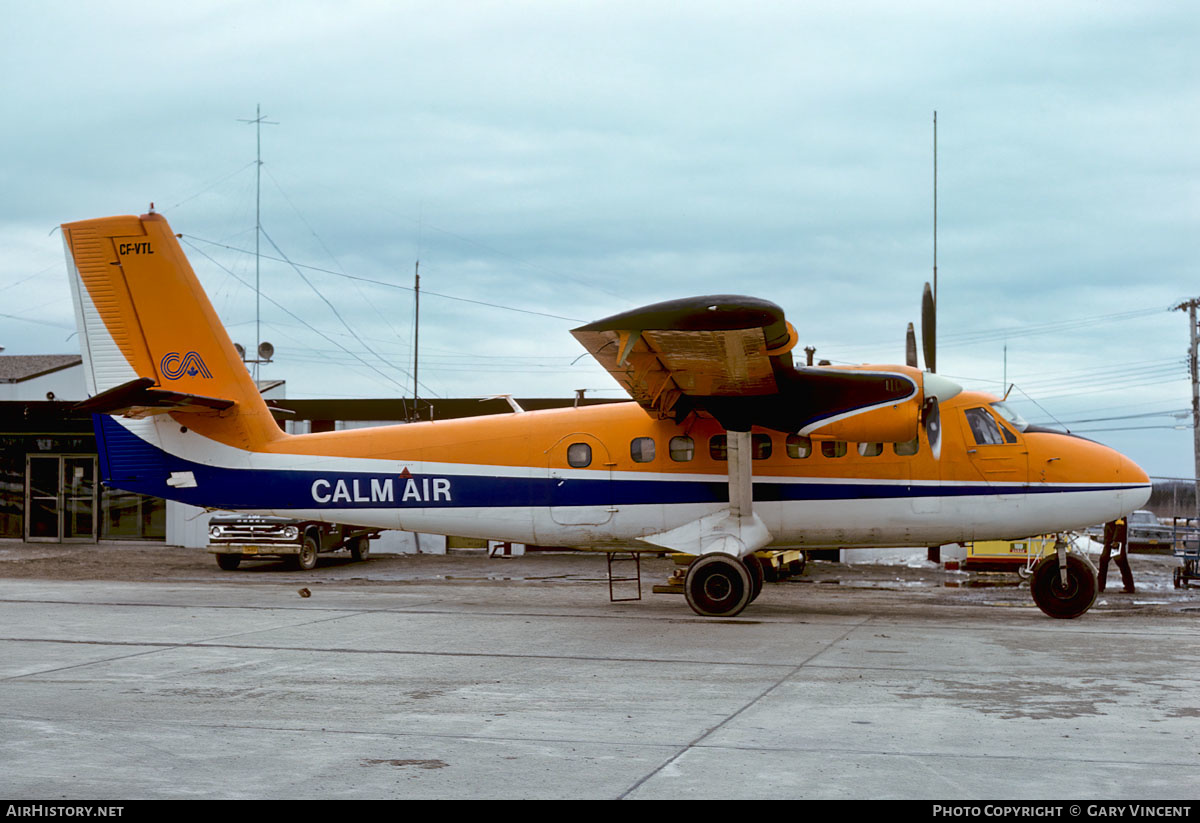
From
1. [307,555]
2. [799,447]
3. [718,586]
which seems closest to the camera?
[718,586]

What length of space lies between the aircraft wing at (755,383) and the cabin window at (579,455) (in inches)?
47.0

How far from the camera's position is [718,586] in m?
15.1

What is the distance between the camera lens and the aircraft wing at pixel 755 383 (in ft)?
42.0

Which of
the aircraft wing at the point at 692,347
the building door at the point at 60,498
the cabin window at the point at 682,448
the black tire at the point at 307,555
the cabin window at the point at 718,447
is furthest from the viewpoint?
the building door at the point at 60,498

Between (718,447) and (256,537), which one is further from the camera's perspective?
(256,537)

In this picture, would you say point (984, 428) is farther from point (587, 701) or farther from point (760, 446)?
point (587, 701)

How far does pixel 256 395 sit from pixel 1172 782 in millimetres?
14272

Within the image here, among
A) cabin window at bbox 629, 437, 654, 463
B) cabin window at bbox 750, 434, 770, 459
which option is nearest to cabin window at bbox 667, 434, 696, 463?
cabin window at bbox 629, 437, 654, 463

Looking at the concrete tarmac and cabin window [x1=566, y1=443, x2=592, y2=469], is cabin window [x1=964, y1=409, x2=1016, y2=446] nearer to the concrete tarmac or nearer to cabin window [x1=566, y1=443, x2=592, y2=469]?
the concrete tarmac

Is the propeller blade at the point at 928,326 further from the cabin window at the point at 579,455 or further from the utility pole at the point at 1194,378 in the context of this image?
the utility pole at the point at 1194,378

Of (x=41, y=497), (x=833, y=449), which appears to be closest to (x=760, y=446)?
(x=833, y=449)

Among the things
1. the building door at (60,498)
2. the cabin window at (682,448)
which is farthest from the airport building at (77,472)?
the cabin window at (682,448)

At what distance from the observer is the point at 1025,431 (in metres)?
15.3

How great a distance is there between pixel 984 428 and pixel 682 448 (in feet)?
14.0
